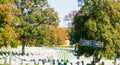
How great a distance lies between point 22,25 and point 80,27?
20.4 m

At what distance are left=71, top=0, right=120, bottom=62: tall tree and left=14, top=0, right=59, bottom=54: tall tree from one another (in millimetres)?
19822

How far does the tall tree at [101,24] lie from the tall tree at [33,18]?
1982 cm

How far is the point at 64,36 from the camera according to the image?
109188mm

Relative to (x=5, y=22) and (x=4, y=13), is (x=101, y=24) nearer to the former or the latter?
(x=5, y=22)

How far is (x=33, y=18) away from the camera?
47.3 m

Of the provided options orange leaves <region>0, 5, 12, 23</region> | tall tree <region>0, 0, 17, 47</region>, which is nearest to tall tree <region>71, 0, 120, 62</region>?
tall tree <region>0, 0, 17, 47</region>

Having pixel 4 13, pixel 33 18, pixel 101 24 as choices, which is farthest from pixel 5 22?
pixel 33 18

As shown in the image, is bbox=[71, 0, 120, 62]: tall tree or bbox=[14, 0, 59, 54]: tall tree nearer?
bbox=[71, 0, 120, 62]: tall tree

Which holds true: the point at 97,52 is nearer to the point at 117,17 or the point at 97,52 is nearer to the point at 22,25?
the point at 117,17

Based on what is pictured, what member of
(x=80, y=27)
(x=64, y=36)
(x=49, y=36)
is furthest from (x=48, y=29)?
(x=64, y=36)

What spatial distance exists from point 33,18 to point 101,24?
21706 millimetres

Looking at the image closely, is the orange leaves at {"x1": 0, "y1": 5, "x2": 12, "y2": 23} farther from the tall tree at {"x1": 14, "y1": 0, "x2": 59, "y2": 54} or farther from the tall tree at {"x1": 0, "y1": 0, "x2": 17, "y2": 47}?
the tall tree at {"x1": 14, "y1": 0, "x2": 59, "y2": 54}

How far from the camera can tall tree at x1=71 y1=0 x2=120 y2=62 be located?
26.3m

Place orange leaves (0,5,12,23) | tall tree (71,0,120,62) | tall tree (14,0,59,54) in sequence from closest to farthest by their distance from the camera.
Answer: orange leaves (0,5,12,23), tall tree (71,0,120,62), tall tree (14,0,59,54)
